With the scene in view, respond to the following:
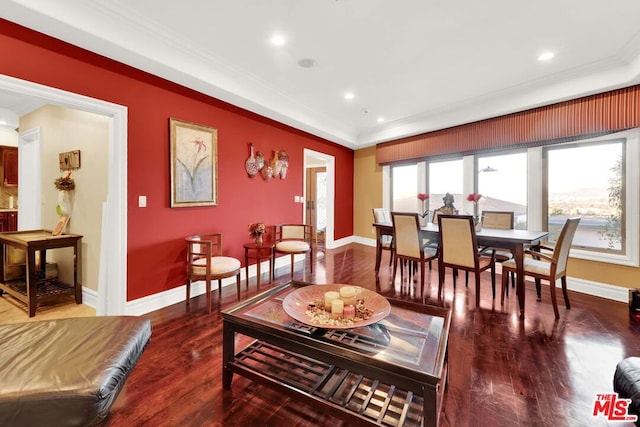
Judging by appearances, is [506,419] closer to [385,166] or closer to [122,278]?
[122,278]

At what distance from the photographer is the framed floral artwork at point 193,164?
118 inches

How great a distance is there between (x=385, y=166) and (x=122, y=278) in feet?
18.1

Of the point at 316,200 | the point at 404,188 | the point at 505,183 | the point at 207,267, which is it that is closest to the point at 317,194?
the point at 316,200

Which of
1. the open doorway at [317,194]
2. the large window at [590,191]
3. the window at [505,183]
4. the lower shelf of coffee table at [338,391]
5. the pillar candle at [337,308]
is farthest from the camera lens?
the open doorway at [317,194]

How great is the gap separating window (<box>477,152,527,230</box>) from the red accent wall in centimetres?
362

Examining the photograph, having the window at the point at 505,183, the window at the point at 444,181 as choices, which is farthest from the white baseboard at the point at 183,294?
the window at the point at 444,181

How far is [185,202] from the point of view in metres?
3.10

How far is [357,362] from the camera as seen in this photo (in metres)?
1.25

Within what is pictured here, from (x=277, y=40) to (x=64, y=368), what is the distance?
2.91 m

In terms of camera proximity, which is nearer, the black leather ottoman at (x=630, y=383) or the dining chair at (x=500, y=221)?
the black leather ottoman at (x=630, y=383)

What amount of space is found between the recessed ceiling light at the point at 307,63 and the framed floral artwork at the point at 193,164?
4.54ft

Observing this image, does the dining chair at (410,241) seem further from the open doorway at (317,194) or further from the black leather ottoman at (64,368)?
the open doorway at (317,194)

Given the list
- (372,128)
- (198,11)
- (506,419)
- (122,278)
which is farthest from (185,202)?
(372,128)

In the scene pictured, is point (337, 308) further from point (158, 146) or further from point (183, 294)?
point (158, 146)
